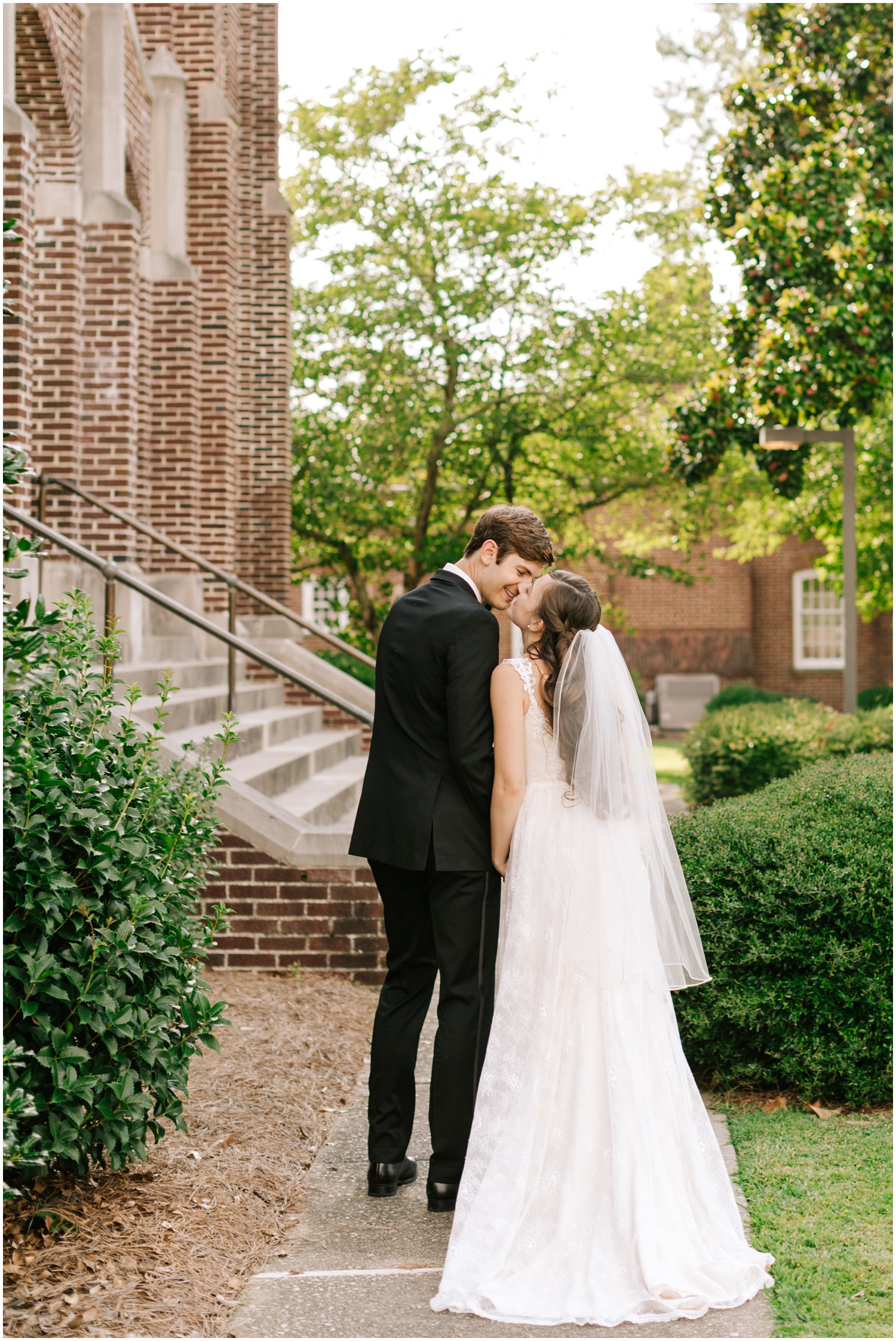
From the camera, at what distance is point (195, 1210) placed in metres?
3.75

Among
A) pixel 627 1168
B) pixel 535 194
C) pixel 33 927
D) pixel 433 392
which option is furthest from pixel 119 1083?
pixel 535 194

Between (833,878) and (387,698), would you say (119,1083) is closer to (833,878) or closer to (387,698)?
(387,698)

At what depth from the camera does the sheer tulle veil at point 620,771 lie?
3.67 meters

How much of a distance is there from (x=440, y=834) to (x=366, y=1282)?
1292 millimetres

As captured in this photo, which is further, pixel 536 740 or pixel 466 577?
pixel 466 577

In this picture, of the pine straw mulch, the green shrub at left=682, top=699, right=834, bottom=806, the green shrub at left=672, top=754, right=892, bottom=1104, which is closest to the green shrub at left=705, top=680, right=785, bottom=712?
the green shrub at left=682, top=699, right=834, bottom=806

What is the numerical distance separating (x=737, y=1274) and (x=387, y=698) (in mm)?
1973

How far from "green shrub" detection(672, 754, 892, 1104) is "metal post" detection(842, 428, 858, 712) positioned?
25.3ft

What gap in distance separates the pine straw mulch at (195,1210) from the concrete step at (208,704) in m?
1.80

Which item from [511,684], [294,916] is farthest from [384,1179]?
[294,916]

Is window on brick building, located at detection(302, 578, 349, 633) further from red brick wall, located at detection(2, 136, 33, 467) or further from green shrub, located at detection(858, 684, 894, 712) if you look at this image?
red brick wall, located at detection(2, 136, 33, 467)

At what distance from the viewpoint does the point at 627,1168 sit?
3303 mm

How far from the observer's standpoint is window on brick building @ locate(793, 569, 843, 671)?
30.2 m

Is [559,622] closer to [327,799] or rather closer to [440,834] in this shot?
[440,834]
